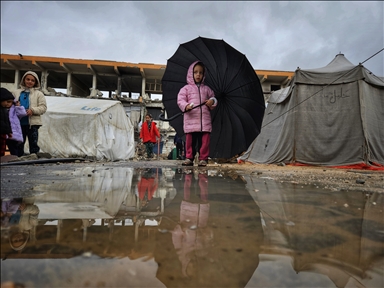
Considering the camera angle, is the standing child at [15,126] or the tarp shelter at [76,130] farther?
the tarp shelter at [76,130]

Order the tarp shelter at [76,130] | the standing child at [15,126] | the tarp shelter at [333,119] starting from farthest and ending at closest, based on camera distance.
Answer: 1. the tarp shelter at [76,130]
2. the tarp shelter at [333,119]
3. the standing child at [15,126]

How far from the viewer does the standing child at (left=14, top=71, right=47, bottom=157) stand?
3974 mm

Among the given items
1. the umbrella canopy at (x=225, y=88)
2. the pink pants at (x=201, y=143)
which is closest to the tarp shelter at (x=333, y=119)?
the umbrella canopy at (x=225, y=88)

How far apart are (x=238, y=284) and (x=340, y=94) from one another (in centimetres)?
672

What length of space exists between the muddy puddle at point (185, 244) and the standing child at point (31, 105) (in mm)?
3229

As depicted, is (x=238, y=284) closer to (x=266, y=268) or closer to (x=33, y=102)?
(x=266, y=268)

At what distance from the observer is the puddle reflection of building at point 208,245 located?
2.03 ft

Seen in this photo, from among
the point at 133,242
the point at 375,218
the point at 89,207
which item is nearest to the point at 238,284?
the point at 133,242

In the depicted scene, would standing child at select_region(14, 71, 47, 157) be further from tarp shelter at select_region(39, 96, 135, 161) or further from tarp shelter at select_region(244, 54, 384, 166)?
tarp shelter at select_region(244, 54, 384, 166)

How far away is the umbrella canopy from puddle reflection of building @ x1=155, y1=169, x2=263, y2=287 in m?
3.62

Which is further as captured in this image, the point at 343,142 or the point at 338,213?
the point at 343,142

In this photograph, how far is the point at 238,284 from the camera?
0.60 m

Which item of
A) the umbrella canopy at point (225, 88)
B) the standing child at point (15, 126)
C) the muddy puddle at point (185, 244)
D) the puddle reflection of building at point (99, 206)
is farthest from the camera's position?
the umbrella canopy at point (225, 88)

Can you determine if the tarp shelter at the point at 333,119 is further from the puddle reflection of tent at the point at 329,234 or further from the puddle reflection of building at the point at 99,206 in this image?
the puddle reflection of building at the point at 99,206
